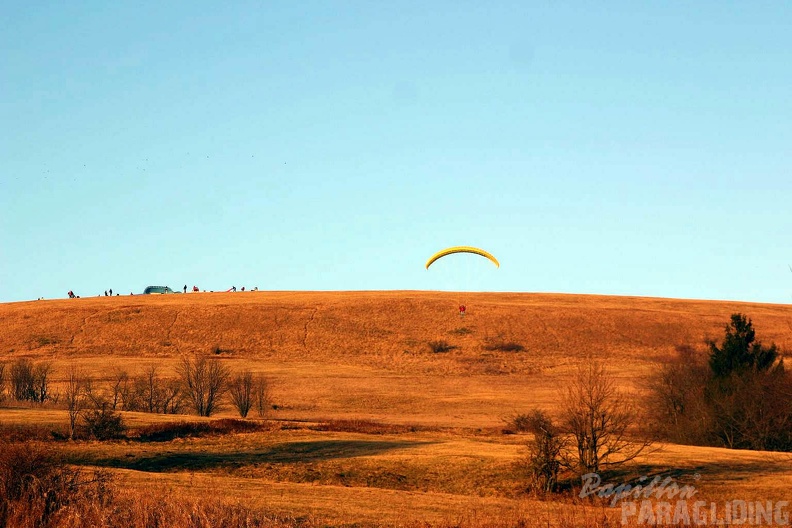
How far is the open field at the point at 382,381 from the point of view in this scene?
1187 inches

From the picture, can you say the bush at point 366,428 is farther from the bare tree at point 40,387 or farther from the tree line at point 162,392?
the bare tree at point 40,387

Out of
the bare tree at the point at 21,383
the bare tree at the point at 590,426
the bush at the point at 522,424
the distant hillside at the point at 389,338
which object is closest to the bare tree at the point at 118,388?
the bare tree at the point at 21,383

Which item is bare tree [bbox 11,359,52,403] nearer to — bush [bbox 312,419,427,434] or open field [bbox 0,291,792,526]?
open field [bbox 0,291,792,526]

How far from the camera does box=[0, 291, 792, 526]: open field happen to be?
30156 mm

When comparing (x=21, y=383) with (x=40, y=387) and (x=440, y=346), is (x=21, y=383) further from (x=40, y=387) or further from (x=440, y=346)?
(x=440, y=346)

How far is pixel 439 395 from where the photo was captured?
75.9 metres

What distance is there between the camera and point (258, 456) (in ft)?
124

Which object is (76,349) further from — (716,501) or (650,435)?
(716,501)

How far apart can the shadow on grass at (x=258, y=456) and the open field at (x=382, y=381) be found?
5.3 inches

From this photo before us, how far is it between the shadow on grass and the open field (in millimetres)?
136

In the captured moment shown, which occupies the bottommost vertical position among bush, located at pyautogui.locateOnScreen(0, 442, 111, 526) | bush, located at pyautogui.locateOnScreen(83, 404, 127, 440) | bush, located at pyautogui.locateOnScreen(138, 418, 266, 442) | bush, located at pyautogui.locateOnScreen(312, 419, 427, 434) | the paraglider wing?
bush, located at pyautogui.locateOnScreen(312, 419, 427, 434)

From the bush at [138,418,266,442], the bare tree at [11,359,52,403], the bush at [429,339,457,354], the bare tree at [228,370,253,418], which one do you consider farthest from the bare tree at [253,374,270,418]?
the bush at [429,339,457,354]

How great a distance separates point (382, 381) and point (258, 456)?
4416 centimetres

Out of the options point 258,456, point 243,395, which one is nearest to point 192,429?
point 258,456
